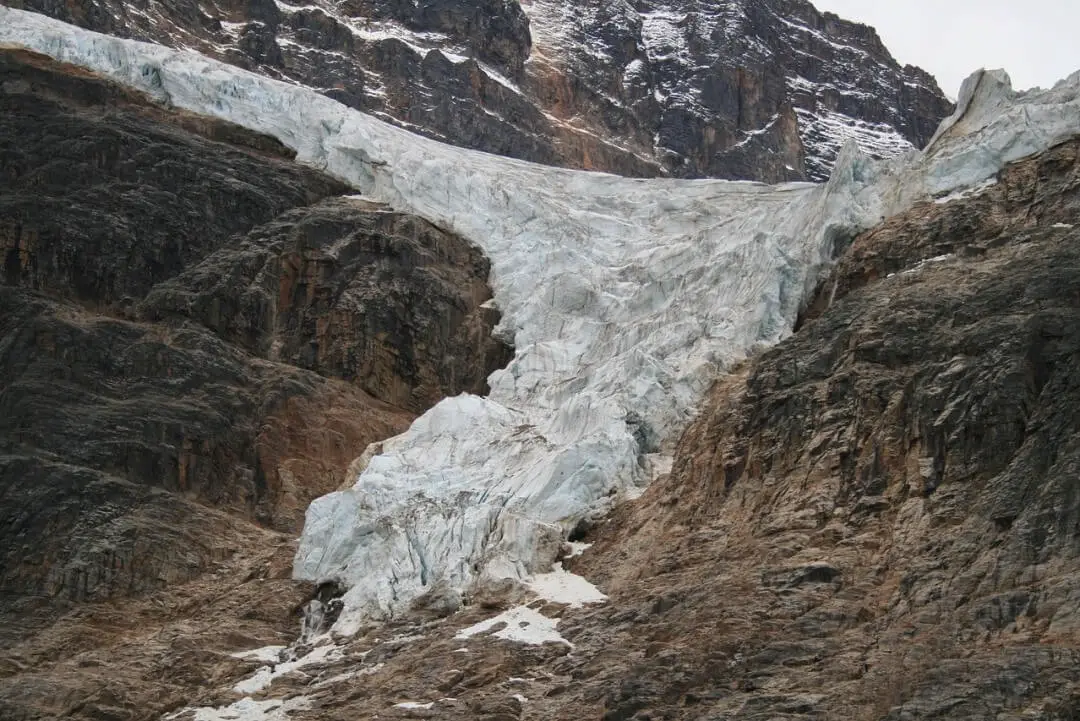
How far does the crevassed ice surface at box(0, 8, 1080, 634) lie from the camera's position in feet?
134

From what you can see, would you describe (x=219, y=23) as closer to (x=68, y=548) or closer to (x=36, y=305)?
(x=36, y=305)

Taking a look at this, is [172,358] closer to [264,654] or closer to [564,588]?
[264,654]

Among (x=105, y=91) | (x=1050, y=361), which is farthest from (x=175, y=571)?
(x=105, y=91)

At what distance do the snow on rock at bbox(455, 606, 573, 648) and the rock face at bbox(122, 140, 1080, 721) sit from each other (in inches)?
10.5

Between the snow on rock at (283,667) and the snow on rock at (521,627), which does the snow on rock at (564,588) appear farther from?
the snow on rock at (283,667)

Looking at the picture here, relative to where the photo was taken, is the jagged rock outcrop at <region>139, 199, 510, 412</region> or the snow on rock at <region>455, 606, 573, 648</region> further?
the jagged rock outcrop at <region>139, 199, 510, 412</region>

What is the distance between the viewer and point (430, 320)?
179ft

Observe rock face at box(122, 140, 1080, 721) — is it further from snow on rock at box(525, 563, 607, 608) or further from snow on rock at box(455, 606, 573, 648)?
snow on rock at box(525, 563, 607, 608)

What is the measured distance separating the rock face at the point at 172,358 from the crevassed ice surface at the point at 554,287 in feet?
5.02

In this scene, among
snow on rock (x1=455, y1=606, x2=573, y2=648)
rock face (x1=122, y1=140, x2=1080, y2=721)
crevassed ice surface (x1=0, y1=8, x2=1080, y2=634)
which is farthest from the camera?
crevassed ice surface (x1=0, y1=8, x2=1080, y2=634)

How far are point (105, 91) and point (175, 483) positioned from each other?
66.6ft

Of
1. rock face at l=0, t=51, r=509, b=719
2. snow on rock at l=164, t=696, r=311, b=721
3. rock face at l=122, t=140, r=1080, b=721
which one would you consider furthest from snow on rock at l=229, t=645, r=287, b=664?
snow on rock at l=164, t=696, r=311, b=721

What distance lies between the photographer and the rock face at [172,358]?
137 ft

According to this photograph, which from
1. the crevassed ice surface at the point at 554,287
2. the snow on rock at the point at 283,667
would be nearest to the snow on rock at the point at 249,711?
the snow on rock at the point at 283,667
